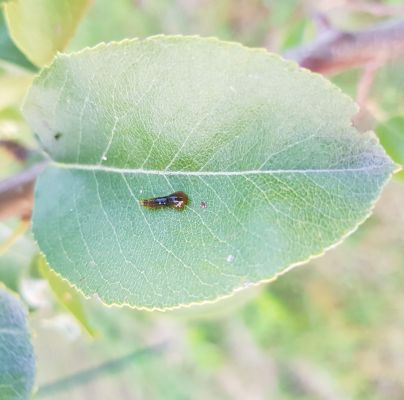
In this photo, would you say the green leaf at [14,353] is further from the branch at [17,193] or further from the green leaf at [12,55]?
the green leaf at [12,55]

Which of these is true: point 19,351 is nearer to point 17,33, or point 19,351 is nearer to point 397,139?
point 17,33

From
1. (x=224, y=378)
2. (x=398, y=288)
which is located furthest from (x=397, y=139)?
(x=224, y=378)

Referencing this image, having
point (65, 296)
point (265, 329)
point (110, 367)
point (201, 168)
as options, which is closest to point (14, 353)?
point (65, 296)

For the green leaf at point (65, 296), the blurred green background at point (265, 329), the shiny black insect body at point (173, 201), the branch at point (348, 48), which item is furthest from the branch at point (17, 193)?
the blurred green background at point (265, 329)

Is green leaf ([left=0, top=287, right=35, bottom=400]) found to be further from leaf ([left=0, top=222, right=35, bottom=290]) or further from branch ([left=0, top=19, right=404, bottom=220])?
branch ([left=0, top=19, right=404, bottom=220])

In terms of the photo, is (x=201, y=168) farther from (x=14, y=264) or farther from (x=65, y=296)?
(x=14, y=264)

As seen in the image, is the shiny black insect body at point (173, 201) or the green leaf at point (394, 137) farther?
the green leaf at point (394, 137)

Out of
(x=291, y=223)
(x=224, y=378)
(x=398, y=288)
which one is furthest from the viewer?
(x=224, y=378)
